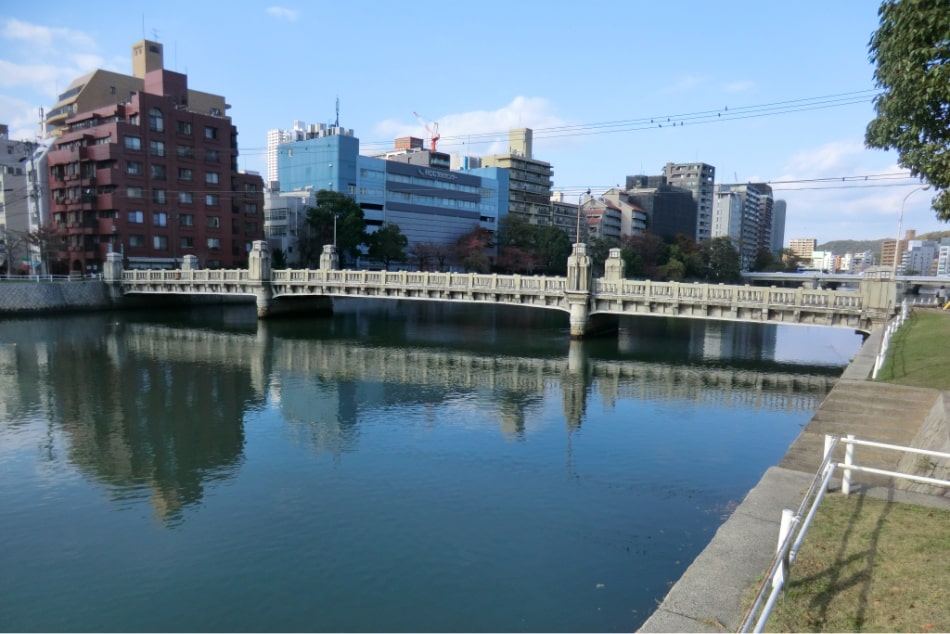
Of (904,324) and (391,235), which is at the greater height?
(391,235)

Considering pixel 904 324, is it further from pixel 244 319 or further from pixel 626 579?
pixel 244 319

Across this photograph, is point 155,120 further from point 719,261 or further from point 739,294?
point 719,261

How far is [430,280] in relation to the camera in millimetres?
47219

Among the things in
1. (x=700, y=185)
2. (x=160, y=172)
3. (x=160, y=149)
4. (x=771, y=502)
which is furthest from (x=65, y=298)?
(x=700, y=185)

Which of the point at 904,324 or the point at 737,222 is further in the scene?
the point at 737,222

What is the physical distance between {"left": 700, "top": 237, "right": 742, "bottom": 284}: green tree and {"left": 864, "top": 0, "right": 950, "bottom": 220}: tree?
10678 cm

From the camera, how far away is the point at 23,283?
52.1 metres

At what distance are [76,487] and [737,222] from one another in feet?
640

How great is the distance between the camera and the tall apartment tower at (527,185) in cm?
12694

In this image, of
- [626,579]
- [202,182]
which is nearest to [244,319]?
[202,182]

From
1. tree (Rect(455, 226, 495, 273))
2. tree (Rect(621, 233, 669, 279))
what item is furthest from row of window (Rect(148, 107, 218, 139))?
tree (Rect(621, 233, 669, 279))

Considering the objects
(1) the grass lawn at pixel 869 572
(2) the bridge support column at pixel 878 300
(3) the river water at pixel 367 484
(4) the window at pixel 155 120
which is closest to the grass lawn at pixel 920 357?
(2) the bridge support column at pixel 878 300

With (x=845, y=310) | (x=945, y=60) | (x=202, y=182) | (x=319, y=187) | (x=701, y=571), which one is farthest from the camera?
(x=319, y=187)

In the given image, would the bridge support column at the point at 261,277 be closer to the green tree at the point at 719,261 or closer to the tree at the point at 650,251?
the tree at the point at 650,251
